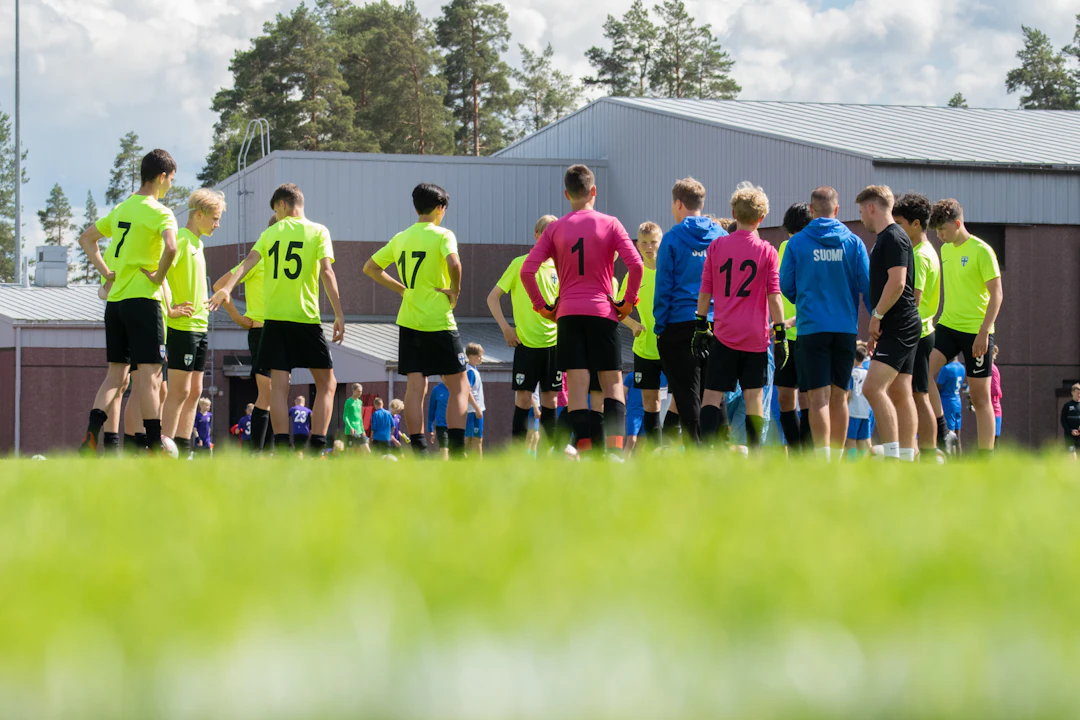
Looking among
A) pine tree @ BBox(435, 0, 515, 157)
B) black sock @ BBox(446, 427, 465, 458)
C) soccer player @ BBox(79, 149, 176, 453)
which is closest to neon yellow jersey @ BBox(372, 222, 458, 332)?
black sock @ BBox(446, 427, 465, 458)

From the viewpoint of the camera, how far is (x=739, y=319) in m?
9.31

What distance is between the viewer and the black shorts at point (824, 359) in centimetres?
940

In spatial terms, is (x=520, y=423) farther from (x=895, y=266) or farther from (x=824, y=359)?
(x=895, y=266)

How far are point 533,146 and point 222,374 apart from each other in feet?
58.8

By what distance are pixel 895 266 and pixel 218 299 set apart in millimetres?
5480

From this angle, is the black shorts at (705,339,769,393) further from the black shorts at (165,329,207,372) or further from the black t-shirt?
the black shorts at (165,329,207,372)

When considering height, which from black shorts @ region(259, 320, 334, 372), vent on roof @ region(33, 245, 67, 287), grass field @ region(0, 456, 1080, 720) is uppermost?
vent on roof @ region(33, 245, 67, 287)

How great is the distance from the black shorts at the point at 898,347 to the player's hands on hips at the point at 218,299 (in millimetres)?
5260

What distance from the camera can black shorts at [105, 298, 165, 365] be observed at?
962 centimetres

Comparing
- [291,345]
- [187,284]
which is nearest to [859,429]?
[291,345]

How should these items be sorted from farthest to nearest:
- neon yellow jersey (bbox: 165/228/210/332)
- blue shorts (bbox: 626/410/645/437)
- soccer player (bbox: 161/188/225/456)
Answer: blue shorts (bbox: 626/410/645/437) < neon yellow jersey (bbox: 165/228/210/332) < soccer player (bbox: 161/188/225/456)

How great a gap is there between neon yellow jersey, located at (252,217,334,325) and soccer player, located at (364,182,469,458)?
64 centimetres

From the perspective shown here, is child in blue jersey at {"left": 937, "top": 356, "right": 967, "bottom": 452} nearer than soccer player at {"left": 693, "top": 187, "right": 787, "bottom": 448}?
No

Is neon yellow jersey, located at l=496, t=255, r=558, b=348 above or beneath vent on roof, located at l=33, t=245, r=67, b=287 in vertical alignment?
beneath
